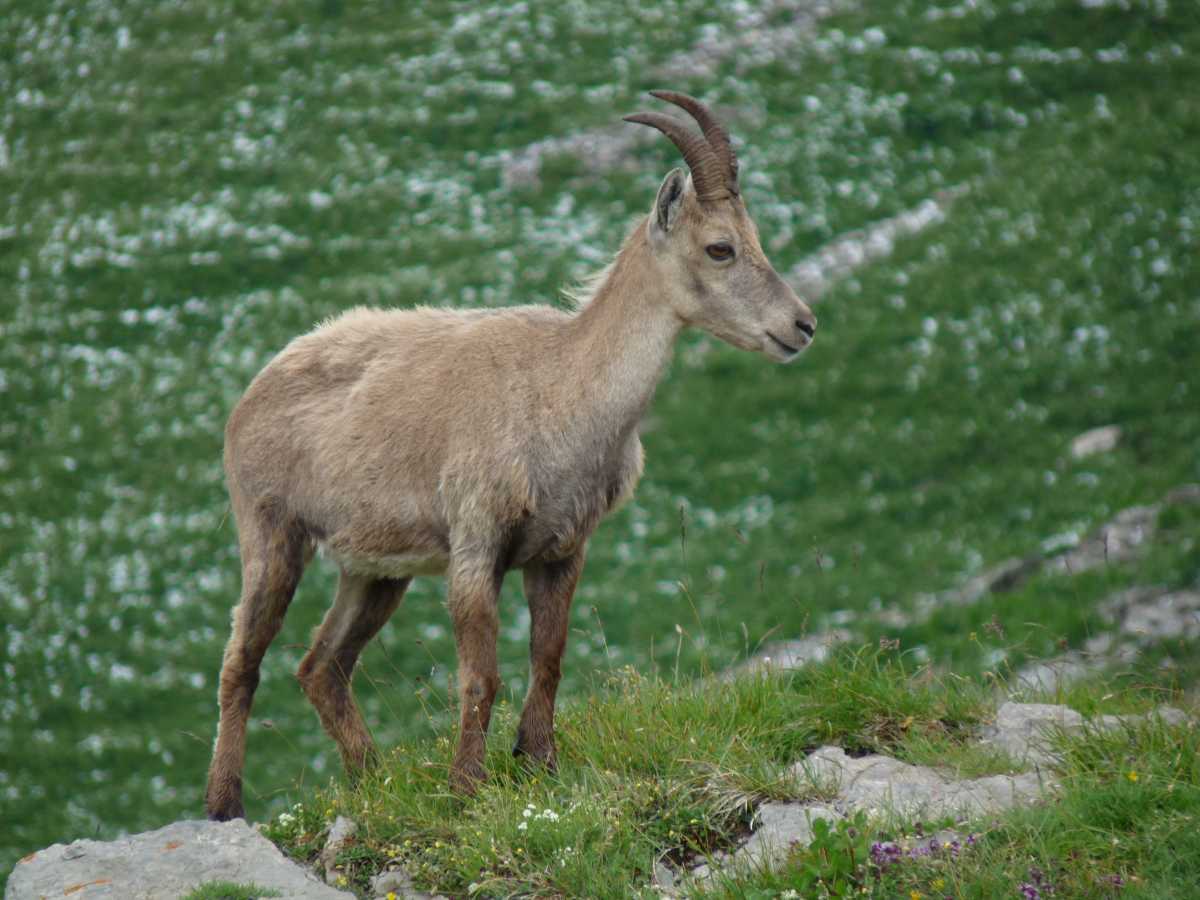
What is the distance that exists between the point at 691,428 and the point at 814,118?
9.35m

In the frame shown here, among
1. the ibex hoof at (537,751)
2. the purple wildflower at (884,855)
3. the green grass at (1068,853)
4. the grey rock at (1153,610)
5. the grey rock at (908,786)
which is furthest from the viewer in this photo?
the grey rock at (1153,610)

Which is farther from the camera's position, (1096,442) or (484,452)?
(1096,442)

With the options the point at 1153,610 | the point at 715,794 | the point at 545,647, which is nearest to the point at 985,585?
the point at 1153,610

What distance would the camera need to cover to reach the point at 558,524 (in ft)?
23.7

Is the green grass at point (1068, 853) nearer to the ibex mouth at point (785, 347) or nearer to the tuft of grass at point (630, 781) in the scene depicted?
the tuft of grass at point (630, 781)

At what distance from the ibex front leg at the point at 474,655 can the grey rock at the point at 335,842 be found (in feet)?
1.90

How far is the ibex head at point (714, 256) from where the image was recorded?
7.40m

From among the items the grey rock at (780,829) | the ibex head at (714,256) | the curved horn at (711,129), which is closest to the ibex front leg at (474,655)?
the grey rock at (780,829)

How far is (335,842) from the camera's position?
6883mm

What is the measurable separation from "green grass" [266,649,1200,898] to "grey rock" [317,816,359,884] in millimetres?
62

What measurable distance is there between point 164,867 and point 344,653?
197cm

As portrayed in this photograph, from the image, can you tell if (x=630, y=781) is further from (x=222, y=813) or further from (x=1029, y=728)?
(x=222, y=813)

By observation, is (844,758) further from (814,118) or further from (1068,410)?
(814,118)

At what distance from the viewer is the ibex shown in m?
7.20
